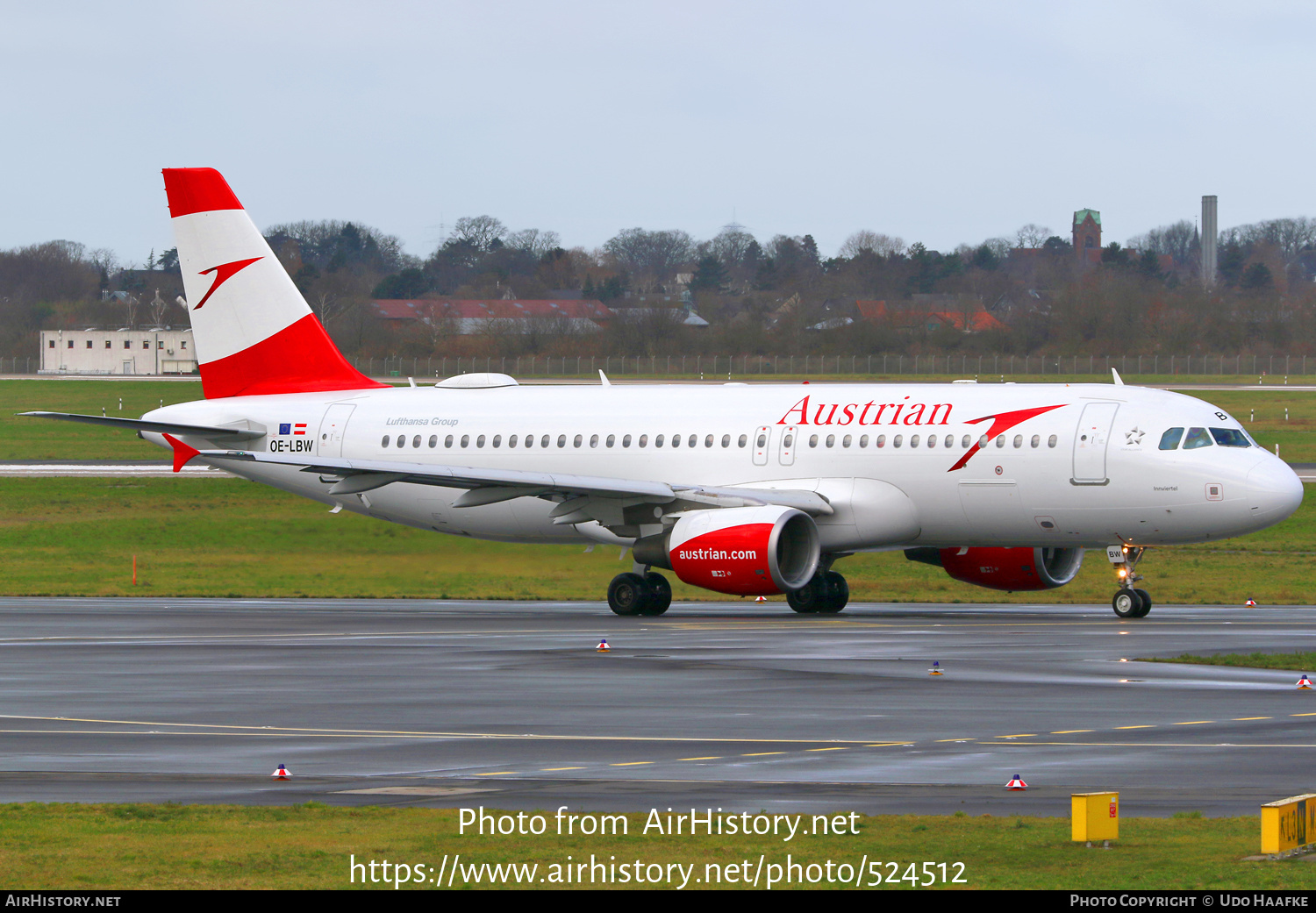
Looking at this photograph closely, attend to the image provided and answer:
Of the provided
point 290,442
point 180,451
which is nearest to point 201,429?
point 180,451

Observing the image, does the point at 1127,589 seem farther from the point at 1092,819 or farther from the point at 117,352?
the point at 117,352

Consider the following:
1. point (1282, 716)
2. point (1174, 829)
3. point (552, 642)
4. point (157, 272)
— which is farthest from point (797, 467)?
point (157, 272)

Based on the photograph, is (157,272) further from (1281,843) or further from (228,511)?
(1281,843)

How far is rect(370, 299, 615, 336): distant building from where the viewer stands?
122750 mm

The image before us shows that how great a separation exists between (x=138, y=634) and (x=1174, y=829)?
889 inches

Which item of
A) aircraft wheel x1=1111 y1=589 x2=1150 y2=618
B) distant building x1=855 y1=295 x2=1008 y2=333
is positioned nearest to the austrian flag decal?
aircraft wheel x1=1111 y1=589 x2=1150 y2=618

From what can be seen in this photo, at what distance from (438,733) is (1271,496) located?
19.2 meters

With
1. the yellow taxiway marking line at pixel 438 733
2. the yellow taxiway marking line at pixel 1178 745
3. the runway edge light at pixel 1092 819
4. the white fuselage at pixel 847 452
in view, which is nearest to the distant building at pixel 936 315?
the white fuselage at pixel 847 452

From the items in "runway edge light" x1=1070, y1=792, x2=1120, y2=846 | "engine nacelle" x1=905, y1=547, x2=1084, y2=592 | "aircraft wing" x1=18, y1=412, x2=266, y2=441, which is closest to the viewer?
"runway edge light" x1=1070, y1=792, x2=1120, y2=846

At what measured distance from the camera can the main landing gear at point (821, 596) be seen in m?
37.7

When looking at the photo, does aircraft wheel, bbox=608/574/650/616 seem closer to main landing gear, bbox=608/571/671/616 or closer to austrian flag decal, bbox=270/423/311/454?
main landing gear, bbox=608/571/671/616

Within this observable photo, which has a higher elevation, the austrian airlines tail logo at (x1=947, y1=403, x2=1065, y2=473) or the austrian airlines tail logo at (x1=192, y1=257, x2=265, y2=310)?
the austrian airlines tail logo at (x1=192, y1=257, x2=265, y2=310)

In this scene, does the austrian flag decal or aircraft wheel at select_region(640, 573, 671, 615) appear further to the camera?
the austrian flag decal

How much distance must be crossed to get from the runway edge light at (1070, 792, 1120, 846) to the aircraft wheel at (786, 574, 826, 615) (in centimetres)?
2427
